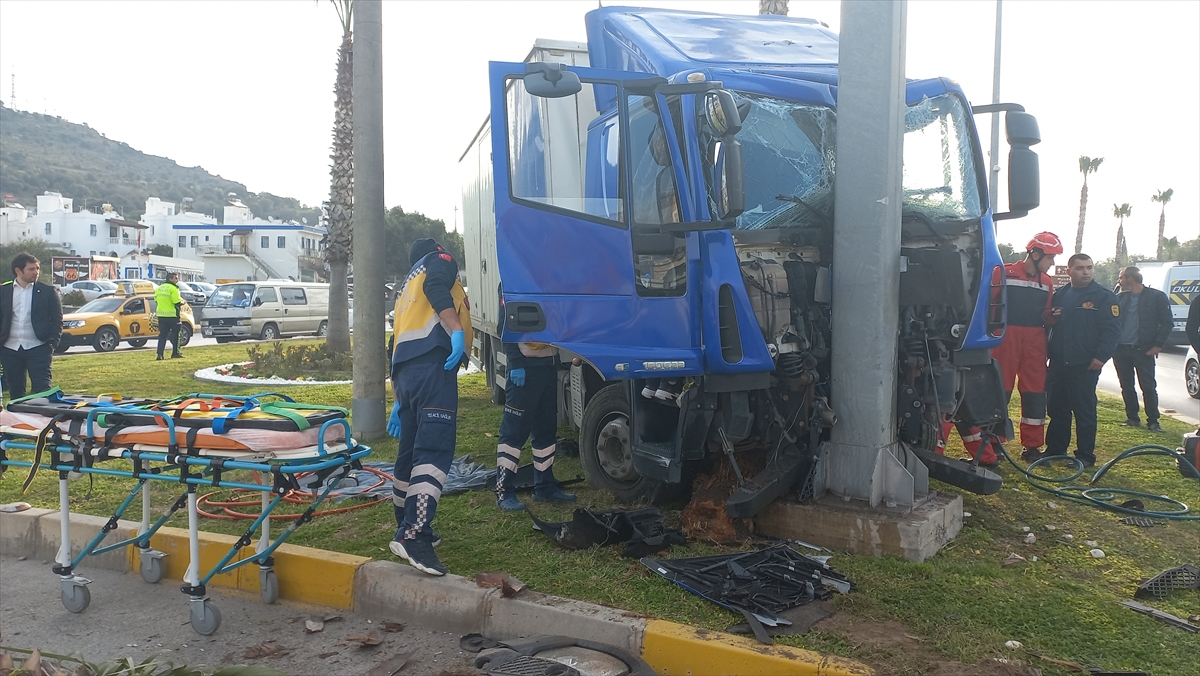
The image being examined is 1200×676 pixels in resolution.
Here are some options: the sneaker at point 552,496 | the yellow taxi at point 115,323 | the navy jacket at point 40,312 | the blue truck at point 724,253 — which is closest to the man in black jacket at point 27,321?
the navy jacket at point 40,312

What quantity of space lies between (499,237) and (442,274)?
73 centimetres

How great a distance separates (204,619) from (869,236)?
4.11 metres

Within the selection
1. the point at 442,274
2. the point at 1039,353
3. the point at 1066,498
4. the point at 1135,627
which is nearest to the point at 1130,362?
the point at 1039,353

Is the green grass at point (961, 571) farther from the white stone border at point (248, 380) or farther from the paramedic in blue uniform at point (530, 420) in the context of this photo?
the white stone border at point (248, 380)

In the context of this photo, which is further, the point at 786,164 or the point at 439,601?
the point at 786,164

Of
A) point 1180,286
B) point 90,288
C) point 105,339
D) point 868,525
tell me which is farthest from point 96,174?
point 868,525

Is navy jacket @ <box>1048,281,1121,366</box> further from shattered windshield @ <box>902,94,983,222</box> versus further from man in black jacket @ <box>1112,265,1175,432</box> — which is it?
shattered windshield @ <box>902,94,983,222</box>

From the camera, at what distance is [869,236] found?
4.86 meters

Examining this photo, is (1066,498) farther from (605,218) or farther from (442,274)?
(442,274)

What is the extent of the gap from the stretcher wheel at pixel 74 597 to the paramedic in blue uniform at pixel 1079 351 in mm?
7402

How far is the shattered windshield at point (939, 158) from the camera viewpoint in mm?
5457

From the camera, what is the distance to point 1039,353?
7.22m

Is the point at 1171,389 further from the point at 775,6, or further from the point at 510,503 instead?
the point at 510,503

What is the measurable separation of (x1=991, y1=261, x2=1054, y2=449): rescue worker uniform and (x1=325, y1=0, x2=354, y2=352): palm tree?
456 inches
